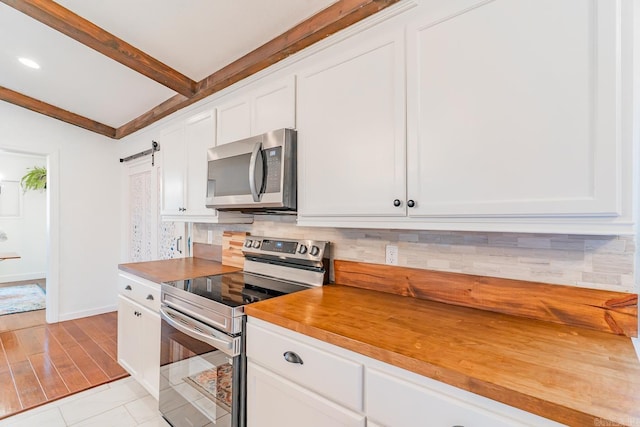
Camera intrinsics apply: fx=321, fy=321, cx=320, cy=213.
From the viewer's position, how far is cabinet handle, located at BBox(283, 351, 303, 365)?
1.18 m

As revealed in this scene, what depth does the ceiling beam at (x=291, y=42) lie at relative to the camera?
5.19 feet

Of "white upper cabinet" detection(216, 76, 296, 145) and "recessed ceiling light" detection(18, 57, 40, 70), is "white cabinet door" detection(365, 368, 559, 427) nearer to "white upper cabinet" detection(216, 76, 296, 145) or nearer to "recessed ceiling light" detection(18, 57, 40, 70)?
"white upper cabinet" detection(216, 76, 296, 145)

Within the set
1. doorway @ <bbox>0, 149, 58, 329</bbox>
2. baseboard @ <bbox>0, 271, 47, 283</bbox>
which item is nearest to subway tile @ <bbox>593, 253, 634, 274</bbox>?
doorway @ <bbox>0, 149, 58, 329</bbox>

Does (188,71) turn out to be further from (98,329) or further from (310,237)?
(98,329)

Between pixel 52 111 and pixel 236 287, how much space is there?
147 inches

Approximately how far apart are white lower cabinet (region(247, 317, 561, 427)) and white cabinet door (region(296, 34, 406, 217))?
61 cm

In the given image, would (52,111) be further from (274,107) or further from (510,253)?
(510,253)

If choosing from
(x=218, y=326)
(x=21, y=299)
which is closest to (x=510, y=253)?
(x=218, y=326)

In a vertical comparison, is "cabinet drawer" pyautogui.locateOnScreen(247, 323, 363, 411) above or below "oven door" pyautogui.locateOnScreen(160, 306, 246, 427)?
above

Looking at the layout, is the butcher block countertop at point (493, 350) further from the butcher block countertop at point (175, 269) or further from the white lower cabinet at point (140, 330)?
the white lower cabinet at point (140, 330)

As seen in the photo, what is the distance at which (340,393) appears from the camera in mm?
1061

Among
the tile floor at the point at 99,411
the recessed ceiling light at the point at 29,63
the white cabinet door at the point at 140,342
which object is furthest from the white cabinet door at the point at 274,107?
the recessed ceiling light at the point at 29,63

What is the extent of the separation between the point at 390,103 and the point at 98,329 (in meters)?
4.27

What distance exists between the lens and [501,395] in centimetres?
76
